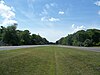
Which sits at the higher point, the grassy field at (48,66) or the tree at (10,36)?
the tree at (10,36)

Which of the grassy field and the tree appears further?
the tree

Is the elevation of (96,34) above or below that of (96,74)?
above

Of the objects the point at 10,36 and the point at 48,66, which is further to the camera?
the point at 10,36

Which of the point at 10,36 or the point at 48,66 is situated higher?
the point at 10,36

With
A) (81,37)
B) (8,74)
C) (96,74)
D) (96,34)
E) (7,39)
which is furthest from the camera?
(96,34)

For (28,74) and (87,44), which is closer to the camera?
(28,74)

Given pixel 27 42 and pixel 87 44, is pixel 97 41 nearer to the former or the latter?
pixel 87 44

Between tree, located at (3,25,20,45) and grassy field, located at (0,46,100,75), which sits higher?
tree, located at (3,25,20,45)

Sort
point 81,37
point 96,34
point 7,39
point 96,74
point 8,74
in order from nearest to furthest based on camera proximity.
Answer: point 8,74
point 96,74
point 7,39
point 81,37
point 96,34

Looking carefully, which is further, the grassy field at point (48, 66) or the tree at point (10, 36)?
the tree at point (10, 36)

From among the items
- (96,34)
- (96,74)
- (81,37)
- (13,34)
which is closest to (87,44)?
(81,37)

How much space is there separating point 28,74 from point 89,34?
452 feet

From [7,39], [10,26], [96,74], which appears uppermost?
[10,26]

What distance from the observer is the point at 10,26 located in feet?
395
